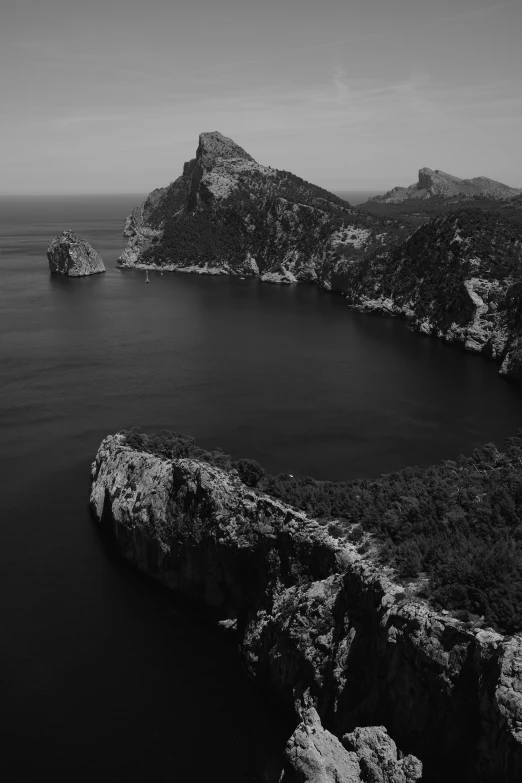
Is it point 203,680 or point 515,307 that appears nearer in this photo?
point 203,680

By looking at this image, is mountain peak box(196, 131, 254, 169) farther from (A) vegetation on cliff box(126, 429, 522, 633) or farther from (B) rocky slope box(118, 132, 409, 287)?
(A) vegetation on cliff box(126, 429, 522, 633)

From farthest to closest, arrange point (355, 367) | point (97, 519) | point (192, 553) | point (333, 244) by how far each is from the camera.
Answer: point (333, 244)
point (355, 367)
point (97, 519)
point (192, 553)

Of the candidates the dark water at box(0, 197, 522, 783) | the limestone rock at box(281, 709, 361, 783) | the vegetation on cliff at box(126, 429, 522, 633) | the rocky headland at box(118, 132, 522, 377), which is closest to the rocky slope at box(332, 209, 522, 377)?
the rocky headland at box(118, 132, 522, 377)

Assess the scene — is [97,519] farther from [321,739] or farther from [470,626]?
[470,626]

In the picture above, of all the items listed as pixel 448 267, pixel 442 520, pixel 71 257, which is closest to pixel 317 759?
pixel 442 520

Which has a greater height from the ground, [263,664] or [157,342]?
[157,342]

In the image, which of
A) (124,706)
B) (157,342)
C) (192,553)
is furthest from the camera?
(157,342)

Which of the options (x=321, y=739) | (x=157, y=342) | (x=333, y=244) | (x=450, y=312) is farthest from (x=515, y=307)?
(x=321, y=739)
